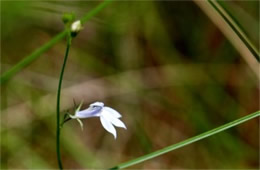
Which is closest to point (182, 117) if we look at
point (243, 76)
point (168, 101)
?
point (168, 101)

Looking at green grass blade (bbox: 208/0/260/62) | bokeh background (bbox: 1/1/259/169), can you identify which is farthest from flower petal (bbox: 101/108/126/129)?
bokeh background (bbox: 1/1/259/169)

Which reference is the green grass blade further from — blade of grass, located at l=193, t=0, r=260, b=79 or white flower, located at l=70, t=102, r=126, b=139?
blade of grass, located at l=193, t=0, r=260, b=79

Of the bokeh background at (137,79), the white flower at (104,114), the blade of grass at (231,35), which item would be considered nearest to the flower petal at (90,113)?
the white flower at (104,114)

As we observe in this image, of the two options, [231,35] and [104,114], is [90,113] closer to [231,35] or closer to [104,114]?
[104,114]

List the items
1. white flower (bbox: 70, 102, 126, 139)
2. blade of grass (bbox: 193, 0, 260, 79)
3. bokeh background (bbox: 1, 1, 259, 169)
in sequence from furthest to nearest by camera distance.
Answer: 1. bokeh background (bbox: 1, 1, 259, 169)
2. blade of grass (bbox: 193, 0, 260, 79)
3. white flower (bbox: 70, 102, 126, 139)

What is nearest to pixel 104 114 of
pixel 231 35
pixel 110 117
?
pixel 110 117

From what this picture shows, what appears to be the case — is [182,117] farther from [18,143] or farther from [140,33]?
Result: [18,143]

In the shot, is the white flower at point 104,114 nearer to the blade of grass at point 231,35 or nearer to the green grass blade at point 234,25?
the green grass blade at point 234,25

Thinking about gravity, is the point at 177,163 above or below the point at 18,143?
below
